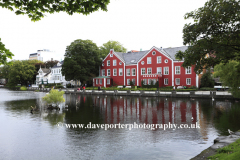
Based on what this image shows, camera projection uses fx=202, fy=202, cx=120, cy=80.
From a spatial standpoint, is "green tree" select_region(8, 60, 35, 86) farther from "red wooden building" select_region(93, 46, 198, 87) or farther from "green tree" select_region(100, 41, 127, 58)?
"red wooden building" select_region(93, 46, 198, 87)

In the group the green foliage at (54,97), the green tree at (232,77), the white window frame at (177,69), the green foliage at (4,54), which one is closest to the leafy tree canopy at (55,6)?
the green foliage at (4,54)

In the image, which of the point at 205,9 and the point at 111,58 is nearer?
the point at 205,9

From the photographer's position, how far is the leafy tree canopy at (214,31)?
1016 centimetres

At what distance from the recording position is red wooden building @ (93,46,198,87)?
164ft

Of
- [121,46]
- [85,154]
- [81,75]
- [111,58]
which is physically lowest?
[85,154]

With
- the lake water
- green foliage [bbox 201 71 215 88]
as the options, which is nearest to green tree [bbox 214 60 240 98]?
the lake water

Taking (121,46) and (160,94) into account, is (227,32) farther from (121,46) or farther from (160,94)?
(121,46)

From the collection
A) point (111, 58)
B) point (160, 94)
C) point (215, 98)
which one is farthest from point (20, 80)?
point (215, 98)

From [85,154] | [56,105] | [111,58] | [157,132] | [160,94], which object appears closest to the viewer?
[85,154]

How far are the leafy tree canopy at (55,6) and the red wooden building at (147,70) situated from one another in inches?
1705

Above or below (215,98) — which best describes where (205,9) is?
above

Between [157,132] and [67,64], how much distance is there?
4855 centimetres

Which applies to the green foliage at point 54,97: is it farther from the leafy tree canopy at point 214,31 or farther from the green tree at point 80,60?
the green tree at point 80,60

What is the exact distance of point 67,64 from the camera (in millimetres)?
57219
